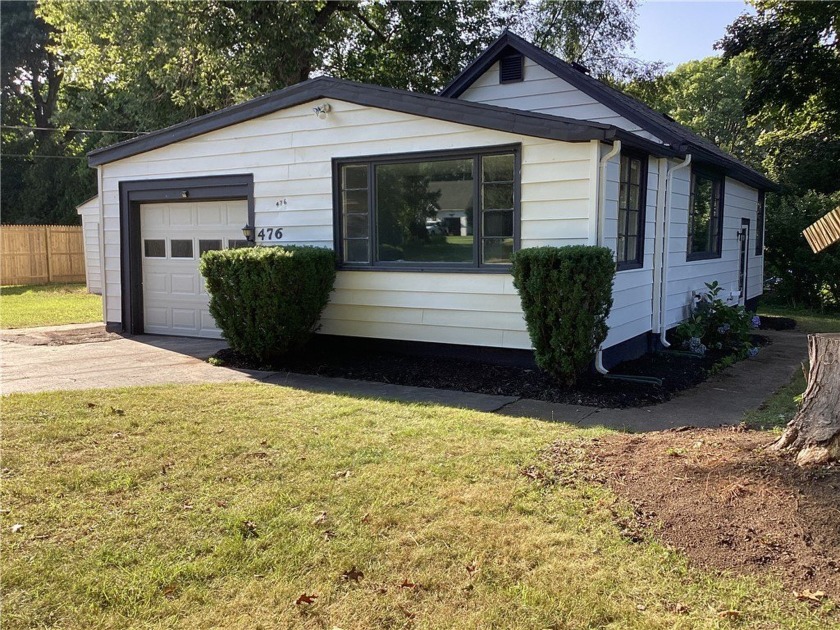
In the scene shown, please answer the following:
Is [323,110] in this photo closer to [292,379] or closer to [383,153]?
[383,153]

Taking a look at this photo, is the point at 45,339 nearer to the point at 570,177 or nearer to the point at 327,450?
the point at 327,450

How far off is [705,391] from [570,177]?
106 inches

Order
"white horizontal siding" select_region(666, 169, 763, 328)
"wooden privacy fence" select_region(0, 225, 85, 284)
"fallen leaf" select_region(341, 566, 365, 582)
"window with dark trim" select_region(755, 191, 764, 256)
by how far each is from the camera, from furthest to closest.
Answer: "wooden privacy fence" select_region(0, 225, 85, 284) → "window with dark trim" select_region(755, 191, 764, 256) → "white horizontal siding" select_region(666, 169, 763, 328) → "fallen leaf" select_region(341, 566, 365, 582)

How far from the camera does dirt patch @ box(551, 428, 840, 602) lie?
3254 mm

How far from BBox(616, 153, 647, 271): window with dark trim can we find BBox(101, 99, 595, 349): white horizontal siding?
1.04 m

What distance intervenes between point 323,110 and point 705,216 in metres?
6.57

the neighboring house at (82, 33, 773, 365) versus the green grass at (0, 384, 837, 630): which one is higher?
the neighboring house at (82, 33, 773, 365)

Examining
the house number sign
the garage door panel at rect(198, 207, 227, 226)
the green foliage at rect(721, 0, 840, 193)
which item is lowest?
the house number sign

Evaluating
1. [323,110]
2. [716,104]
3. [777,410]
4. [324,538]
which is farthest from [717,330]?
[716,104]

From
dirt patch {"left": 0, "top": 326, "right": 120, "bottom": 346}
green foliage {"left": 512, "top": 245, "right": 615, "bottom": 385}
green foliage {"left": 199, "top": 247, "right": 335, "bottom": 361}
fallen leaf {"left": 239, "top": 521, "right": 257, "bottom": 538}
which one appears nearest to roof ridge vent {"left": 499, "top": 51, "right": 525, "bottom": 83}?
green foliage {"left": 199, "top": 247, "right": 335, "bottom": 361}

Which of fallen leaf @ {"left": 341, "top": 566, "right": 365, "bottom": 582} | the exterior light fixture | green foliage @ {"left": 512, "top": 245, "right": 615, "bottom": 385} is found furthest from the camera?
the exterior light fixture

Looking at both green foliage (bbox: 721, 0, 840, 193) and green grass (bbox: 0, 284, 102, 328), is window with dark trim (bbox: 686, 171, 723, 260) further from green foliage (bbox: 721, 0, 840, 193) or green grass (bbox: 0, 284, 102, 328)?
green grass (bbox: 0, 284, 102, 328)

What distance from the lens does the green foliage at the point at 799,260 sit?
53.8 ft

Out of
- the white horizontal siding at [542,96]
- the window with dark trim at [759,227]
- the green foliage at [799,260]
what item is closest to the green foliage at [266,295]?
the white horizontal siding at [542,96]
